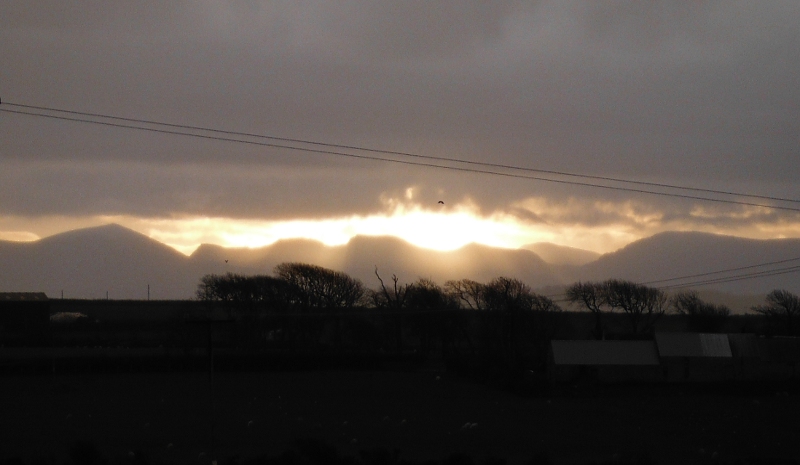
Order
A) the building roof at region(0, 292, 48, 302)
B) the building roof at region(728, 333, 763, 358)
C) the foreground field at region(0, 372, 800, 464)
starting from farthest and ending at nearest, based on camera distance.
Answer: the building roof at region(0, 292, 48, 302) < the building roof at region(728, 333, 763, 358) < the foreground field at region(0, 372, 800, 464)

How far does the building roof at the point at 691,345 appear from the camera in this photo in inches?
3263

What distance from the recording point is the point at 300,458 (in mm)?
23875

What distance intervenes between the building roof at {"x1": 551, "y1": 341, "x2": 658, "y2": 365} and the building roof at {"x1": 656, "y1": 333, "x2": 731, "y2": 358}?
4.25 ft

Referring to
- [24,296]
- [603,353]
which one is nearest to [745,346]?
[603,353]

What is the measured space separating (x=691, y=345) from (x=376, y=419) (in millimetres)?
48756

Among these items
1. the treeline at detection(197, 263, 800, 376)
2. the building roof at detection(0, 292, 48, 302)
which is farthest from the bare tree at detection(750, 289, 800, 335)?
the building roof at detection(0, 292, 48, 302)

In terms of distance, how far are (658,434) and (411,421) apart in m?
14.0

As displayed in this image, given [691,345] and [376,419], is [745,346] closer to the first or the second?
[691,345]

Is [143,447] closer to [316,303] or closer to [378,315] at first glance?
[378,315]

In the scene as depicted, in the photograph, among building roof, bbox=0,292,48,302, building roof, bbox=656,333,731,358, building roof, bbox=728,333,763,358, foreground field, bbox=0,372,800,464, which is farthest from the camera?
building roof, bbox=0,292,48,302

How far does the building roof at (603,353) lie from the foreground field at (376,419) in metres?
7.03

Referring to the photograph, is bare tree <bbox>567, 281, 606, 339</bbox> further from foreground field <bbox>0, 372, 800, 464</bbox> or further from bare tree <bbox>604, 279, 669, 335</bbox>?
foreground field <bbox>0, 372, 800, 464</bbox>

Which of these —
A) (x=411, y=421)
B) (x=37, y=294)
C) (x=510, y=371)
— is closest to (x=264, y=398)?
(x=411, y=421)

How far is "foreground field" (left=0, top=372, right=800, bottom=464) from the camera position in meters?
34.8
